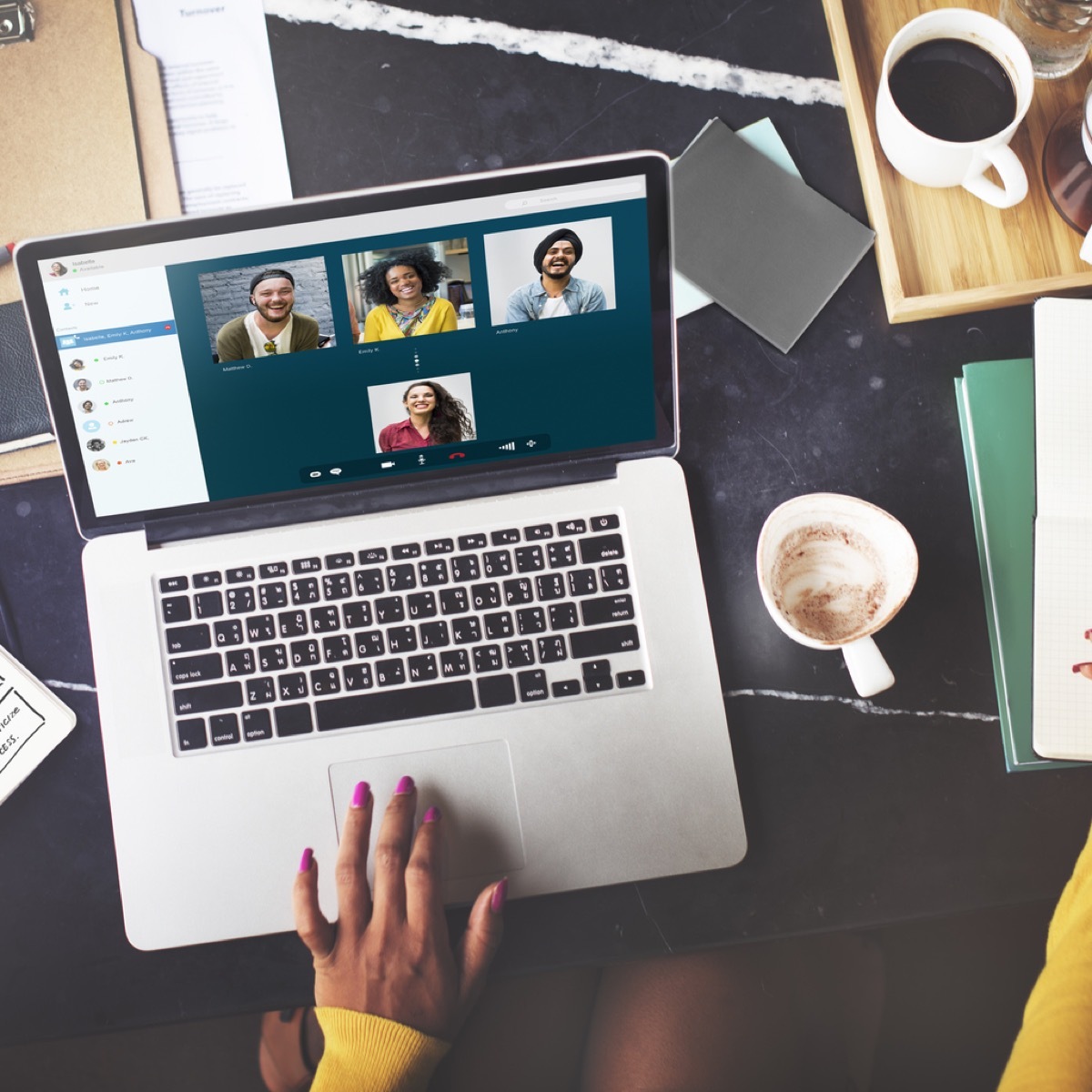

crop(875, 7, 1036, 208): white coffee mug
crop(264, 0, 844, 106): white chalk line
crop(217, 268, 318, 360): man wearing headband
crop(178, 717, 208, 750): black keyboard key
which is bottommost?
crop(178, 717, 208, 750): black keyboard key

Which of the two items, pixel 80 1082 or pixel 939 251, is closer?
pixel 939 251

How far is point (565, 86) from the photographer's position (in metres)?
0.78

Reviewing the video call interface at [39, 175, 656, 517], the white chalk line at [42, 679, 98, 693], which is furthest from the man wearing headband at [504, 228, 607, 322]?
the white chalk line at [42, 679, 98, 693]

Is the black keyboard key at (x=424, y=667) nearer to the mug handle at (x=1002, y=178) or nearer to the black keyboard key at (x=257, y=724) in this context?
the black keyboard key at (x=257, y=724)

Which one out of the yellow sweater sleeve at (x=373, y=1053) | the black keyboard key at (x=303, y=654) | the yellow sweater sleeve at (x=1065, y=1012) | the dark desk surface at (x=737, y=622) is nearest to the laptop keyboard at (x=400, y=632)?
the black keyboard key at (x=303, y=654)

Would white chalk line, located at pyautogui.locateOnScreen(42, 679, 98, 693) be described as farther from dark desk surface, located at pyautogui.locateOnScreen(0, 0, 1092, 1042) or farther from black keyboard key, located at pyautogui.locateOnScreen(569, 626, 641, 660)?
black keyboard key, located at pyautogui.locateOnScreen(569, 626, 641, 660)

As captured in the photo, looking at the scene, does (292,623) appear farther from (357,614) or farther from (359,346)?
(359,346)

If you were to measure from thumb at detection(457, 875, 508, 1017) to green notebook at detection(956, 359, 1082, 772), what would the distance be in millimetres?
412

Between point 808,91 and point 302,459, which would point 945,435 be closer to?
point 808,91

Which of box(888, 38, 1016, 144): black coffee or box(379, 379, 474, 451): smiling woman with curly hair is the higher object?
box(888, 38, 1016, 144): black coffee

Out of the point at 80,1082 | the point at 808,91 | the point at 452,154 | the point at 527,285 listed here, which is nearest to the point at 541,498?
the point at 527,285

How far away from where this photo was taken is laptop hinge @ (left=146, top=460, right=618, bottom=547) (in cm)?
70

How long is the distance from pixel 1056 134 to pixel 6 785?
98cm

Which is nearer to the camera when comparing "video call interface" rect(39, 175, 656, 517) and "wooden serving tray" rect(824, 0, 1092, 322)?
"video call interface" rect(39, 175, 656, 517)
